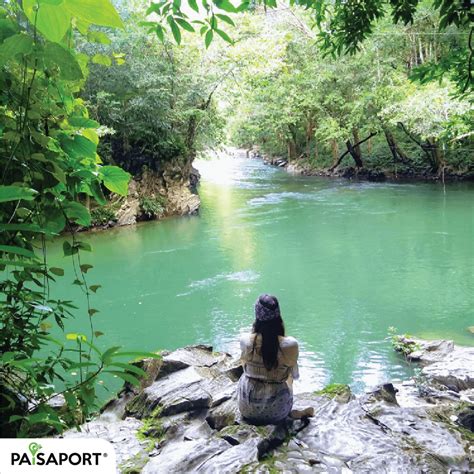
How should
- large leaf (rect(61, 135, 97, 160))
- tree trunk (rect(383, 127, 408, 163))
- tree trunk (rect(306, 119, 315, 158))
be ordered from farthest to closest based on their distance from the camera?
tree trunk (rect(306, 119, 315, 158)) < tree trunk (rect(383, 127, 408, 163)) < large leaf (rect(61, 135, 97, 160))

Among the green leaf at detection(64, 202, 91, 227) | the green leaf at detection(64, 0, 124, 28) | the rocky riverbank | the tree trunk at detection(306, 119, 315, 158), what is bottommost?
the rocky riverbank

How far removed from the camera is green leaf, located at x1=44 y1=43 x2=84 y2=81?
32.0 inches

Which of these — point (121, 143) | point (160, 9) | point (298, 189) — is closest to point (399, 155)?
point (298, 189)

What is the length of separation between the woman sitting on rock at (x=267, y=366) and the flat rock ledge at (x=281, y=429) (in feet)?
0.40

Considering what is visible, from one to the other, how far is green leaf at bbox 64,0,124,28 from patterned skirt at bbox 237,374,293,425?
3.03m

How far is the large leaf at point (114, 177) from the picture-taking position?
128cm

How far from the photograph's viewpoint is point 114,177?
1.31m

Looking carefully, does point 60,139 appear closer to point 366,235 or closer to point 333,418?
point 333,418

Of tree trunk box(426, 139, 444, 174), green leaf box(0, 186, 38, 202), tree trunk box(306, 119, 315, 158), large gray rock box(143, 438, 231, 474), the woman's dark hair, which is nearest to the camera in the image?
green leaf box(0, 186, 38, 202)

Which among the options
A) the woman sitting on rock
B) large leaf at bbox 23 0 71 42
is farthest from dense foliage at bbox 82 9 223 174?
large leaf at bbox 23 0 71 42

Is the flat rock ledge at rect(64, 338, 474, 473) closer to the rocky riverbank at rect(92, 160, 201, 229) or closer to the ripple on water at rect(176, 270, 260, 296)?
the ripple on water at rect(176, 270, 260, 296)

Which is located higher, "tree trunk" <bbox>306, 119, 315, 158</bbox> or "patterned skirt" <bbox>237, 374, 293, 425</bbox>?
"tree trunk" <bbox>306, 119, 315, 158</bbox>

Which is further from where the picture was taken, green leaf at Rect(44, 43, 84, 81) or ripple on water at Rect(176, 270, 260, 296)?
ripple on water at Rect(176, 270, 260, 296)

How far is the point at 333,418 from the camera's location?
3.63 m
